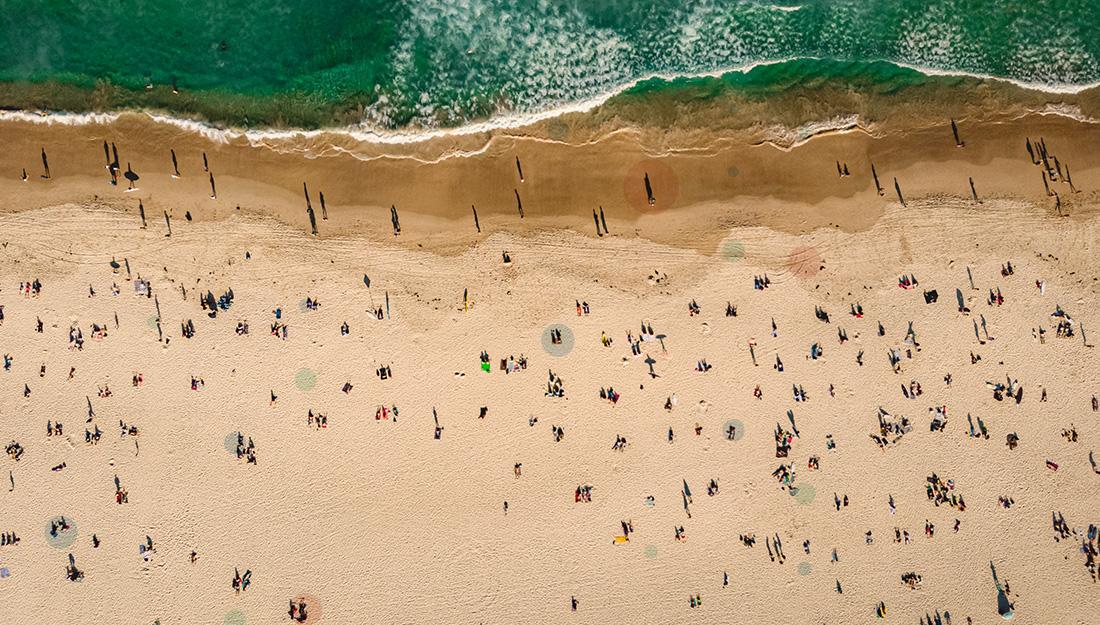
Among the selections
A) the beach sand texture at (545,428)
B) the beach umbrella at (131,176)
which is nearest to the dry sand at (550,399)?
the beach sand texture at (545,428)

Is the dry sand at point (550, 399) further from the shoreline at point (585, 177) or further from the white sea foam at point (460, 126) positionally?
the white sea foam at point (460, 126)

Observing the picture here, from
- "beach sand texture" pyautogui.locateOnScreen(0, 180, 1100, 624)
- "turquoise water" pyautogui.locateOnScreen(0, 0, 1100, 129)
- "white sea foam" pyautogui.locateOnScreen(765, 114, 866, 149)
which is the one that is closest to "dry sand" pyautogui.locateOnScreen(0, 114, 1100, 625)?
"beach sand texture" pyautogui.locateOnScreen(0, 180, 1100, 624)

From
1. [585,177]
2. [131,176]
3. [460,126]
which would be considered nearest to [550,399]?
[585,177]

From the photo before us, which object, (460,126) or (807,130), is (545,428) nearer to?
(460,126)

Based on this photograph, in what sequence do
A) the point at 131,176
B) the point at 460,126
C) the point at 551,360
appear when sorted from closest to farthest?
the point at 131,176 → the point at 551,360 → the point at 460,126

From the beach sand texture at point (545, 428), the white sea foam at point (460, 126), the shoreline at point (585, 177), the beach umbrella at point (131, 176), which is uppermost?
the white sea foam at point (460, 126)

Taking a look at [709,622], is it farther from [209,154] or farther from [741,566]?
[209,154]

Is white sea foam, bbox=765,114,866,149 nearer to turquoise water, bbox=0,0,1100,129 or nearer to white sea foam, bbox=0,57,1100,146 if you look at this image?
white sea foam, bbox=0,57,1100,146
